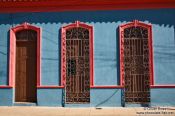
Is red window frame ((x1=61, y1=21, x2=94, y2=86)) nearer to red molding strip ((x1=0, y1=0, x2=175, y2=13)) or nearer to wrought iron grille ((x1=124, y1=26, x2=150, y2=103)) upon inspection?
red molding strip ((x1=0, y1=0, x2=175, y2=13))

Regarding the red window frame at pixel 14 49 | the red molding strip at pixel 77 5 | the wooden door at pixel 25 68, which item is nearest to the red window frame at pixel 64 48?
the red molding strip at pixel 77 5

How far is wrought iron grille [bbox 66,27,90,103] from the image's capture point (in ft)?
41.8

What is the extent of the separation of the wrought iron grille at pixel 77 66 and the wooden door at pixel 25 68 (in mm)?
1376

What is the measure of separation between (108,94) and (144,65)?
1.63m

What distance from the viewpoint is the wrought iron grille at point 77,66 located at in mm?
12734

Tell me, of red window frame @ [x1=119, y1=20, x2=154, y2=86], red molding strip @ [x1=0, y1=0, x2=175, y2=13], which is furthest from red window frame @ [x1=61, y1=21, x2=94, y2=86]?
red window frame @ [x1=119, y1=20, x2=154, y2=86]

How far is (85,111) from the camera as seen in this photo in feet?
38.8

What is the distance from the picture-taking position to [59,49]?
1276cm

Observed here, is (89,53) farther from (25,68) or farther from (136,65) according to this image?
(25,68)

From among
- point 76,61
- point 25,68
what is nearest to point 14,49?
point 25,68

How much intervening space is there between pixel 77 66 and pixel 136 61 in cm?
211

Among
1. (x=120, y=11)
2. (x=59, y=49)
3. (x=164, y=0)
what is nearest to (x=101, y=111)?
(x=59, y=49)

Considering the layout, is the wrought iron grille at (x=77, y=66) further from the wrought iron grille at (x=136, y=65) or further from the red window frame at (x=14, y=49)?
the wrought iron grille at (x=136, y=65)

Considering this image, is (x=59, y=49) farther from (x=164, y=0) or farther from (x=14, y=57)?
(x=164, y=0)
